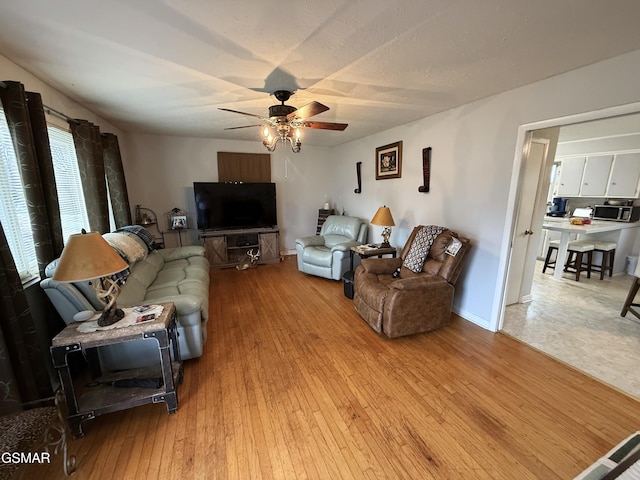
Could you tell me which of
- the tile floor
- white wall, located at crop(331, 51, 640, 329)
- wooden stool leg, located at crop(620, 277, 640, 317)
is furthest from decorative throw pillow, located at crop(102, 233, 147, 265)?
wooden stool leg, located at crop(620, 277, 640, 317)

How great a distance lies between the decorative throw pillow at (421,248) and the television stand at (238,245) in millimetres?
2755

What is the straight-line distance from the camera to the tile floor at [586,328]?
214cm

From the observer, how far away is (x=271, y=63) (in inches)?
73.1

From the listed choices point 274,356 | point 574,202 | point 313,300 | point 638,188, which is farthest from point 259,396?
point 574,202

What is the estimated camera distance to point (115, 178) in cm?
341

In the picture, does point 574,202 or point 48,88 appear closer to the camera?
point 48,88

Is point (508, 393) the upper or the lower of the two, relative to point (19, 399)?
lower

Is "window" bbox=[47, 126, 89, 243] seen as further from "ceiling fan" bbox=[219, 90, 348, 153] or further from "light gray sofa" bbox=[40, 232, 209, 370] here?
"ceiling fan" bbox=[219, 90, 348, 153]

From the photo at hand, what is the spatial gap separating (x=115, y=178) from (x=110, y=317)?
2.61 metres

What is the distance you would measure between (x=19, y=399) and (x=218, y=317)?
1.61 m

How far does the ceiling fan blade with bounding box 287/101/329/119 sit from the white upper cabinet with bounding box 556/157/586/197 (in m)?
5.82

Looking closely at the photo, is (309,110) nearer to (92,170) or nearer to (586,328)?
(92,170)

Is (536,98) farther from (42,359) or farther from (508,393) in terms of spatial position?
(42,359)

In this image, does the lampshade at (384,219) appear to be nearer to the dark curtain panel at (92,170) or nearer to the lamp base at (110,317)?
the lamp base at (110,317)
